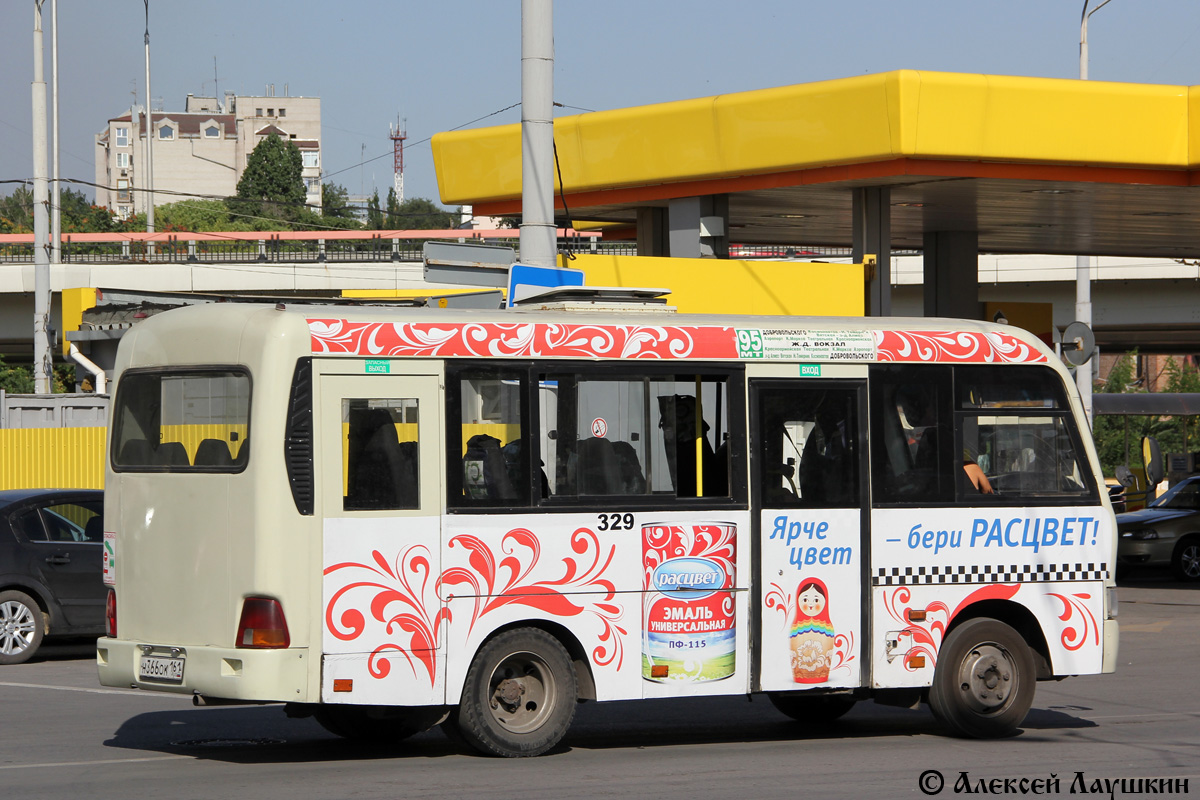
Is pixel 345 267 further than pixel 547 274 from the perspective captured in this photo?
Yes

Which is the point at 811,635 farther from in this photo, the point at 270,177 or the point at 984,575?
the point at 270,177

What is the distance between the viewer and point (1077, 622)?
10.1 m

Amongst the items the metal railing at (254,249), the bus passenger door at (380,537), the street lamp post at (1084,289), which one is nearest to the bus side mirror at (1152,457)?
the bus passenger door at (380,537)

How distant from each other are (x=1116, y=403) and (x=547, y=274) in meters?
29.9

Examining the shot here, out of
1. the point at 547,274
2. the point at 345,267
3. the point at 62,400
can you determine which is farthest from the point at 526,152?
the point at 345,267

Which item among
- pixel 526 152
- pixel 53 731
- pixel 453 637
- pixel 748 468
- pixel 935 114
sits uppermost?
pixel 935 114

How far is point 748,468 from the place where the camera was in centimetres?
935

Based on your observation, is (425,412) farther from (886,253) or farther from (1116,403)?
(1116,403)

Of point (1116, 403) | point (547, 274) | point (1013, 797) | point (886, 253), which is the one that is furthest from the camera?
point (1116, 403)

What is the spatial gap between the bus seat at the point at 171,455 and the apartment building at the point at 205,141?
158 metres

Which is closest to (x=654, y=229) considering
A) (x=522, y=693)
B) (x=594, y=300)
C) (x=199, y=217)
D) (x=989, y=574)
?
(x=594, y=300)

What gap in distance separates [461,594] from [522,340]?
5.09ft

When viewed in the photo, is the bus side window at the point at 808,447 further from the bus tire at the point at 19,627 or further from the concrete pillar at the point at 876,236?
the concrete pillar at the point at 876,236

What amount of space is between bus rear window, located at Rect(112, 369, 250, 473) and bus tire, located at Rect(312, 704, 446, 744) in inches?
73.3
